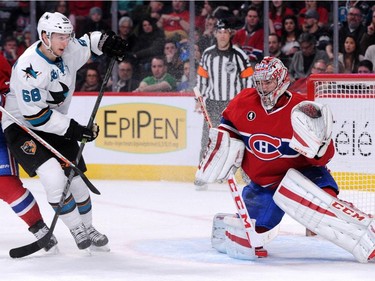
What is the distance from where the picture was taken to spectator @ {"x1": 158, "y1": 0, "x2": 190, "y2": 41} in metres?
8.17

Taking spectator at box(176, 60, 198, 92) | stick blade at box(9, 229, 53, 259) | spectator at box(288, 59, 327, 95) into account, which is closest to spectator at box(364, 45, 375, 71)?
spectator at box(288, 59, 327, 95)

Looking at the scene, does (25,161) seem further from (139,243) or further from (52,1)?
(52,1)

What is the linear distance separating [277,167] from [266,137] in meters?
0.14

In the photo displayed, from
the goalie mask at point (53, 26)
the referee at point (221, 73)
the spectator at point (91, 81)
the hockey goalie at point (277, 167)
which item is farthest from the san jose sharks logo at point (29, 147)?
the spectator at point (91, 81)

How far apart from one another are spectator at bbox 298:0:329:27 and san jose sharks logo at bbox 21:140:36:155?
11.8ft

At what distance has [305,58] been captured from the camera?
7.91 meters

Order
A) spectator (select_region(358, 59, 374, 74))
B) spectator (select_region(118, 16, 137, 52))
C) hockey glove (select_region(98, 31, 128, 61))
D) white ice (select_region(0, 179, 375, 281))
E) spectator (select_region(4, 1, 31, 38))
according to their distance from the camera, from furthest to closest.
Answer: spectator (select_region(4, 1, 31, 38)) < spectator (select_region(118, 16, 137, 52)) < spectator (select_region(358, 59, 374, 74)) < hockey glove (select_region(98, 31, 128, 61)) < white ice (select_region(0, 179, 375, 281))

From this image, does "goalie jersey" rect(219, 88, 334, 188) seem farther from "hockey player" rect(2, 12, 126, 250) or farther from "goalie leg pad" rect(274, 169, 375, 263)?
"hockey player" rect(2, 12, 126, 250)

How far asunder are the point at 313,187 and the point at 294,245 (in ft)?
1.80

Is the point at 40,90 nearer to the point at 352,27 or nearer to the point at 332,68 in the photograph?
the point at 332,68

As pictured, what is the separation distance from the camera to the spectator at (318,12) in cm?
786

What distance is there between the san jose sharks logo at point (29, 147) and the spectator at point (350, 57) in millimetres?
3486

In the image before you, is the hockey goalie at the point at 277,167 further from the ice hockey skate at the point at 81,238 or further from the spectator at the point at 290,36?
the spectator at the point at 290,36

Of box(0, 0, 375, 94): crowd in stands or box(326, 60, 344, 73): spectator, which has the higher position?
box(0, 0, 375, 94): crowd in stands
